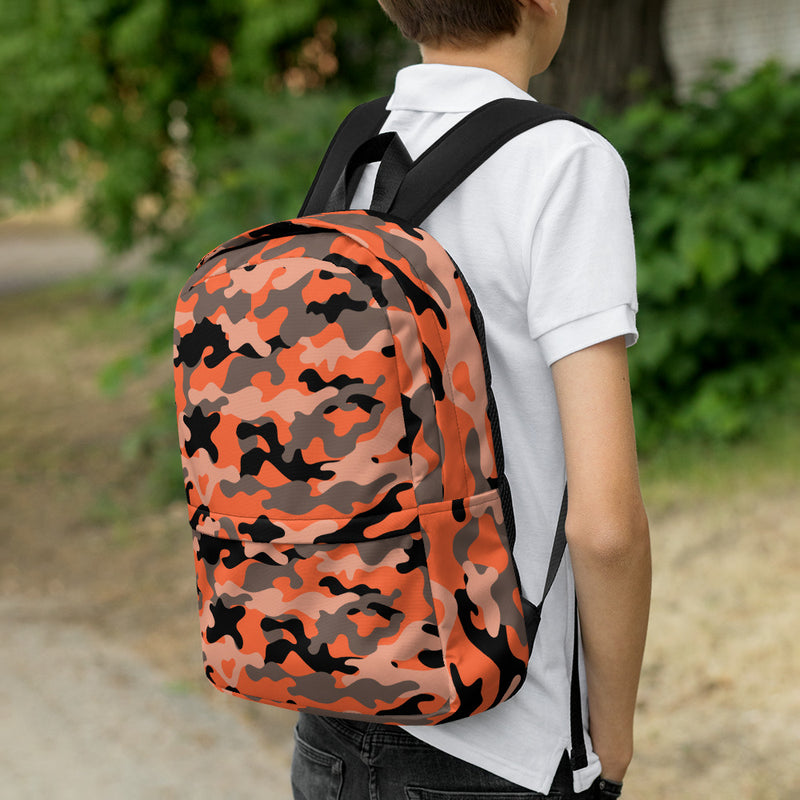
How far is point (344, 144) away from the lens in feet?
4.75

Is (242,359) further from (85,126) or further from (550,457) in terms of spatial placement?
(85,126)

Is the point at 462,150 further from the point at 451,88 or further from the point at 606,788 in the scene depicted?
the point at 606,788

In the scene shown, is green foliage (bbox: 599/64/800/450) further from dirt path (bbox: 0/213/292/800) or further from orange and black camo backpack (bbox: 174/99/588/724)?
orange and black camo backpack (bbox: 174/99/588/724)

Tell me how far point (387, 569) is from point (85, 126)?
748 cm

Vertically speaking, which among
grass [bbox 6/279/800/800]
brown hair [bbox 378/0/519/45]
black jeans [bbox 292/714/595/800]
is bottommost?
grass [bbox 6/279/800/800]

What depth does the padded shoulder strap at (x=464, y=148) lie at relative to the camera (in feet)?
3.99

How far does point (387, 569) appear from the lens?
1.21m

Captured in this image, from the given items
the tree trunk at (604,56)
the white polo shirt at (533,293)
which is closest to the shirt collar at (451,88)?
the white polo shirt at (533,293)

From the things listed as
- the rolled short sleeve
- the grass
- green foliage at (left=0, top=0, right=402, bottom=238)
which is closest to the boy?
the rolled short sleeve

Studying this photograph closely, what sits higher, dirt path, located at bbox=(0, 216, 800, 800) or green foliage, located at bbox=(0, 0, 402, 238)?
green foliage, located at bbox=(0, 0, 402, 238)

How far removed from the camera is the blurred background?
141 inches

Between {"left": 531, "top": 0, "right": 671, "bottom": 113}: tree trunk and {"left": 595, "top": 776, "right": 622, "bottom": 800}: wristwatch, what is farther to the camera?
{"left": 531, "top": 0, "right": 671, "bottom": 113}: tree trunk

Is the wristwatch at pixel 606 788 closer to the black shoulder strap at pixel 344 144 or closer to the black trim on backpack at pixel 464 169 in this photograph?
the black trim on backpack at pixel 464 169

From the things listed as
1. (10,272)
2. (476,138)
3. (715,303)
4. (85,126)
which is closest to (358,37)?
(85,126)
